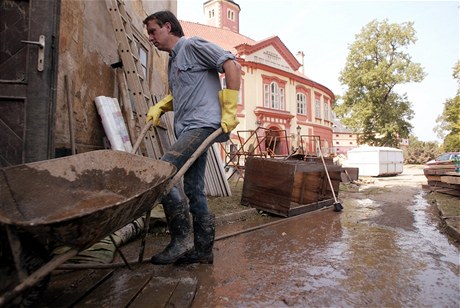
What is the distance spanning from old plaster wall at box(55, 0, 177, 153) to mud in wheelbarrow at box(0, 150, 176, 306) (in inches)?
60.5

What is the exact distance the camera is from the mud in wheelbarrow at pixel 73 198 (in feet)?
4.05

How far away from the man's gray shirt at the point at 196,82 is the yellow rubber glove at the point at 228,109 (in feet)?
0.35

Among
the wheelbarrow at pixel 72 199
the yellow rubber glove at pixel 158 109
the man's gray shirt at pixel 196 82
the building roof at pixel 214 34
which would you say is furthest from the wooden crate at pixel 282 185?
the building roof at pixel 214 34

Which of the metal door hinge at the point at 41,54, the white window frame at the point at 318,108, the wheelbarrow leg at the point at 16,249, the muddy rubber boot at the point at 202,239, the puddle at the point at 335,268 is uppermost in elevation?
the white window frame at the point at 318,108

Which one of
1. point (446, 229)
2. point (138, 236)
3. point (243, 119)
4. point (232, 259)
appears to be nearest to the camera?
point (232, 259)

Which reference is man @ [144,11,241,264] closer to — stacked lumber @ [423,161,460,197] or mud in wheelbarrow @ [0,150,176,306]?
mud in wheelbarrow @ [0,150,176,306]

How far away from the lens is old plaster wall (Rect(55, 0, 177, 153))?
11.2ft

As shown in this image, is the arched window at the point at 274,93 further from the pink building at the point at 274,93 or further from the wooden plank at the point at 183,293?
the wooden plank at the point at 183,293

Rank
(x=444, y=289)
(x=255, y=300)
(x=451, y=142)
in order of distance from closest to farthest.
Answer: (x=255, y=300), (x=444, y=289), (x=451, y=142)

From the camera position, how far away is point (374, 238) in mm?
→ 3369

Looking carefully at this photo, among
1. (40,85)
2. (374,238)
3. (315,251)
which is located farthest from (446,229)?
(40,85)

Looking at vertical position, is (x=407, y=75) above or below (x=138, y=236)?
above

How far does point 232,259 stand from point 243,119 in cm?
1783

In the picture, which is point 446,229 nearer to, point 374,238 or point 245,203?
point 374,238
